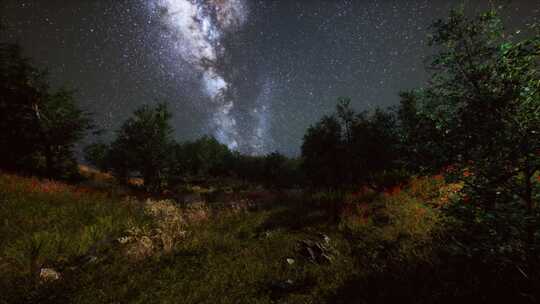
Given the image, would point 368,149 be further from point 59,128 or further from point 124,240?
point 59,128

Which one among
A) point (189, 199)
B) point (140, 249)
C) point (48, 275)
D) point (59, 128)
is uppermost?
point (59, 128)

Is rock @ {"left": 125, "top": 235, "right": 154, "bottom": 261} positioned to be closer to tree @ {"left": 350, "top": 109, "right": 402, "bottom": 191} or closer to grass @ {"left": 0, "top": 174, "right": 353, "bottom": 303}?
grass @ {"left": 0, "top": 174, "right": 353, "bottom": 303}

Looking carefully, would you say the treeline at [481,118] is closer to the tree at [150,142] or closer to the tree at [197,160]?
the tree at [150,142]

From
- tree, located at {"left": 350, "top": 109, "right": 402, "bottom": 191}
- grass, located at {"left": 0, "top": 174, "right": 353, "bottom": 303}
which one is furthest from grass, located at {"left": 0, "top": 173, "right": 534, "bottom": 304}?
tree, located at {"left": 350, "top": 109, "right": 402, "bottom": 191}

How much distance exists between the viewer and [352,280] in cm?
407

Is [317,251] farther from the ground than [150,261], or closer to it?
farther from the ground

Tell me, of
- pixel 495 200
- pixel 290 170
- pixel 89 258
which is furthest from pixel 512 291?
pixel 290 170

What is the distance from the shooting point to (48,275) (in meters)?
4.27

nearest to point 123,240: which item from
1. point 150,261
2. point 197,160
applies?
point 150,261

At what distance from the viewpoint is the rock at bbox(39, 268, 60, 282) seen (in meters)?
4.16

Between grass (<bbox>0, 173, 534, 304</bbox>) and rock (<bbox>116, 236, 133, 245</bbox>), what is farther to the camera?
rock (<bbox>116, 236, 133, 245</bbox>)

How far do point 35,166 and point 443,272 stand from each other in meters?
25.8

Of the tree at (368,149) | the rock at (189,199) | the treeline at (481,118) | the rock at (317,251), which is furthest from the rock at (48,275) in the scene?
the tree at (368,149)

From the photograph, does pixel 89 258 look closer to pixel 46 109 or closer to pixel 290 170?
pixel 46 109
